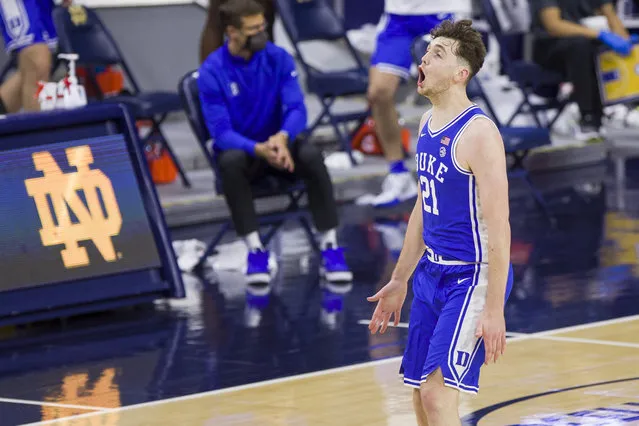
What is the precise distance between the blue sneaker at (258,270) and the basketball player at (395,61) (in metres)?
2.93

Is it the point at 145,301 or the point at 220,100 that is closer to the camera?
the point at 145,301

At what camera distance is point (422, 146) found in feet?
15.1

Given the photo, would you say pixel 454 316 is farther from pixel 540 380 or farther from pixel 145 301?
pixel 145 301

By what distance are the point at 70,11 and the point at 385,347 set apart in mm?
5377

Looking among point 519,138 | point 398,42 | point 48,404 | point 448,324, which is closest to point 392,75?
point 398,42

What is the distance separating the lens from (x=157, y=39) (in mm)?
13914

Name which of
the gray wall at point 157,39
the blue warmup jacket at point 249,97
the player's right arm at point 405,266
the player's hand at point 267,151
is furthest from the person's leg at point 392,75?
the player's right arm at point 405,266

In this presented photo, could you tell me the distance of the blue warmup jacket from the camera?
334 inches

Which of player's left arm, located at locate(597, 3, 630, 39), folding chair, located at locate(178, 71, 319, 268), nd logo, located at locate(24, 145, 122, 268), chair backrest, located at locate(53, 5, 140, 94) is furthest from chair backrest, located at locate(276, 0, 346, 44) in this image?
nd logo, located at locate(24, 145, 122, 268)

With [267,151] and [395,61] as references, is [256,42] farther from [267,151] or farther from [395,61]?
[395,61]

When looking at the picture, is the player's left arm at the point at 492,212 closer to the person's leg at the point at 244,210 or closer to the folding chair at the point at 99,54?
the person's leg at the point at 244,210

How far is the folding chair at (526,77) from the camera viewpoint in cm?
1285

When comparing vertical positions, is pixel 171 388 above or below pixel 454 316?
below

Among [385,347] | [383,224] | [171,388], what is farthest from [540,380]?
[383,224]
